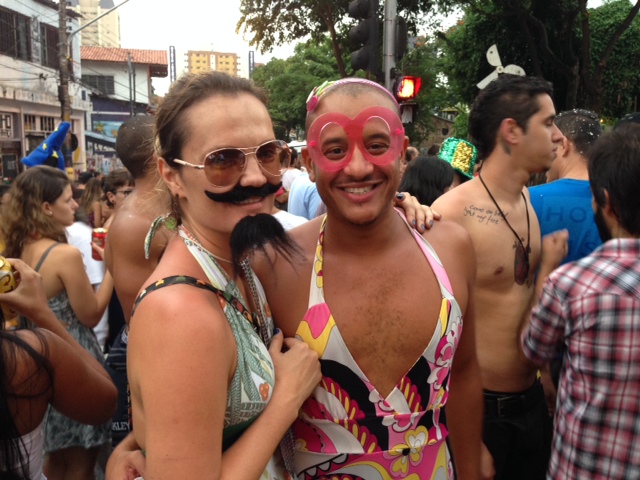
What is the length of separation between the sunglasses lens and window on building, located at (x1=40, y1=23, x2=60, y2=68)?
92.1 ft

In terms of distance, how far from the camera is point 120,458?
1822 mm

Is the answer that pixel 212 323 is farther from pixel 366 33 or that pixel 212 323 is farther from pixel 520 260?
pixel 366 33

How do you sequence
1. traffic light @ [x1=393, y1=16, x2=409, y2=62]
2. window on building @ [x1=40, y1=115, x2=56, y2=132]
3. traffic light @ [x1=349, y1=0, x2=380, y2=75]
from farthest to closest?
1. window on building @ [x1=40, y1=115, x2=56, y2=132]
2. traffic light @ [x1=393, y1=16, x2=409, y2=62]
3. traffic light @ [x1=349, y1=0, x2=380, y2=75]

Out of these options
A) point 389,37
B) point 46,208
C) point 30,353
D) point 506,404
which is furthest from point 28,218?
point 389,37

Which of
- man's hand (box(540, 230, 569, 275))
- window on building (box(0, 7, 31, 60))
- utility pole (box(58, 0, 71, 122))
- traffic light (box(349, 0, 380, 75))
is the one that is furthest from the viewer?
window on building (box(0, 7, 31, 60))

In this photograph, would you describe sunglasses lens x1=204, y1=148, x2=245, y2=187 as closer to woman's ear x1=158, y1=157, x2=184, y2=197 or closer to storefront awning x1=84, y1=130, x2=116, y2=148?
woman's ear x1=158, y1=157, x2=184, y2=197

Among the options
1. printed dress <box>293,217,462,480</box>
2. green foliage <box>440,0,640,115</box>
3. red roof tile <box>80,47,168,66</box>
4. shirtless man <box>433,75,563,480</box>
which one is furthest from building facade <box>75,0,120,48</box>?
printed dress <box>293,217,462,480</box>

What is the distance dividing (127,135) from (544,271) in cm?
257

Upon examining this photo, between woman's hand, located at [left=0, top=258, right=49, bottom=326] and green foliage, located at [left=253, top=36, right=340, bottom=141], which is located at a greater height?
green foliage, located at [left=253, top=36, right=340, bottom=141]

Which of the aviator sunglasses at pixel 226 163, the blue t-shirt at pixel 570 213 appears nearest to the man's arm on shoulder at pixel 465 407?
the aviator sunglasses at pixel 226 163

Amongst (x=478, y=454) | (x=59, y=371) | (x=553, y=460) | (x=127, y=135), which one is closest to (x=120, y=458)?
(x=59, y=371)

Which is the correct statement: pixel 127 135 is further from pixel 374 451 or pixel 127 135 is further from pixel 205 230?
pixel 374 451

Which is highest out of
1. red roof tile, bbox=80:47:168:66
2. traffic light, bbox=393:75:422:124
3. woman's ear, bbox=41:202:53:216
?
red roof tile, bbox=80:47:168:66

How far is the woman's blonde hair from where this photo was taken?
12.4 feet
